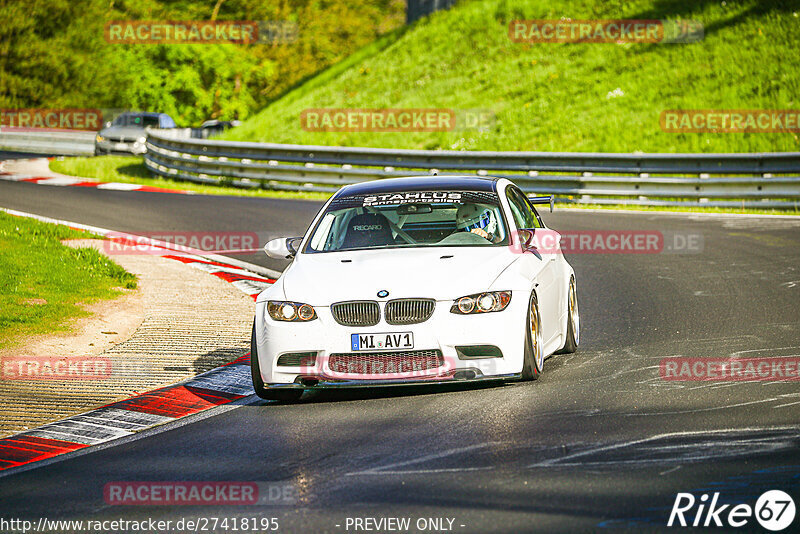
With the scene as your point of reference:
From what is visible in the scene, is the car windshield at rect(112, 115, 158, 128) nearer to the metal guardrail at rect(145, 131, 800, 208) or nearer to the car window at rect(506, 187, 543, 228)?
the metal guardrail at rect(145, 131, 800, 208)

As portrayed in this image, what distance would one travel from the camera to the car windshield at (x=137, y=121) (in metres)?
42.7

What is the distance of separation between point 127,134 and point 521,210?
110 ft

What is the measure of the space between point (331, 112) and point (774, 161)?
1818cm

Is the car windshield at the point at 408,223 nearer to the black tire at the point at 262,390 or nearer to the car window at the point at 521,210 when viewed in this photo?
the car window at the point at 521,210

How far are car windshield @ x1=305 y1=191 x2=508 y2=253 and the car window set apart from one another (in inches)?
11.8

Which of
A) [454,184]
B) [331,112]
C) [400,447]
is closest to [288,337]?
[400,447]

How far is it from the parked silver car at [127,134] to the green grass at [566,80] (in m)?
4.23

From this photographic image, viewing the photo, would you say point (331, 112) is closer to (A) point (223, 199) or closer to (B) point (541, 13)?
(B) point (541, 13)

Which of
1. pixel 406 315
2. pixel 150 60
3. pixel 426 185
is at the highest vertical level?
pixel 150 60

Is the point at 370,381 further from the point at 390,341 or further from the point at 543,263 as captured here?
the point at 543,263

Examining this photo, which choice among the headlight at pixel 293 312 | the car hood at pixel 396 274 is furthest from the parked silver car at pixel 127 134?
the headlight at pixel 293 312

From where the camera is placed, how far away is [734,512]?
17.1 ft

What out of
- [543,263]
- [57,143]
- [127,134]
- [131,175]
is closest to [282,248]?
[543,263]

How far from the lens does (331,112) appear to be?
124ft
